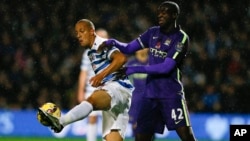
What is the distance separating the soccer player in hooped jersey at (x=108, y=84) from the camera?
8434 mm

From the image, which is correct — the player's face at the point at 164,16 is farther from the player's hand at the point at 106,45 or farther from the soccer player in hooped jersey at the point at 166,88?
the player's hand at the point at 106,45

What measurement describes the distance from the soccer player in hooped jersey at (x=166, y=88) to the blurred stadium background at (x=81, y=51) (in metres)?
6.37

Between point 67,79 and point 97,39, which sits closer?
point 97,39

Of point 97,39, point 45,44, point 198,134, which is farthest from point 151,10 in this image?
point 97,39

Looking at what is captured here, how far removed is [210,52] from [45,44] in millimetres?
3528

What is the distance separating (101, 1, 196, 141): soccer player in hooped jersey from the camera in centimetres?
873

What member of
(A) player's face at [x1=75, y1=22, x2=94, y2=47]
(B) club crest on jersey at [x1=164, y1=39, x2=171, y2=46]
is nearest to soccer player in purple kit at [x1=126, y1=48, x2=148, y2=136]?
(B) club crest on jersey at [x1=164, y1=39, x2=171, y2=46]

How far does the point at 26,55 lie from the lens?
1772cm

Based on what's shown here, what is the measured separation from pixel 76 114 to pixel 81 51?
9.96m

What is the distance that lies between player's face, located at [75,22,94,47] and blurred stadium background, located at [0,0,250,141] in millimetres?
6363

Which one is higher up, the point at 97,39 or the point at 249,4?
the point at 249,4

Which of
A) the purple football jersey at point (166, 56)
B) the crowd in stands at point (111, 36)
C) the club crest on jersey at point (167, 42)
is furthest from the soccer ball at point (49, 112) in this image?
the crowd in stands at point (111, 36)

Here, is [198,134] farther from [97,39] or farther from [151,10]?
[97,39]

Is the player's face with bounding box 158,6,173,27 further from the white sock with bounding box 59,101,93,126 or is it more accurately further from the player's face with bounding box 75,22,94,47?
the white sock with bounding box 59,101,93,126
